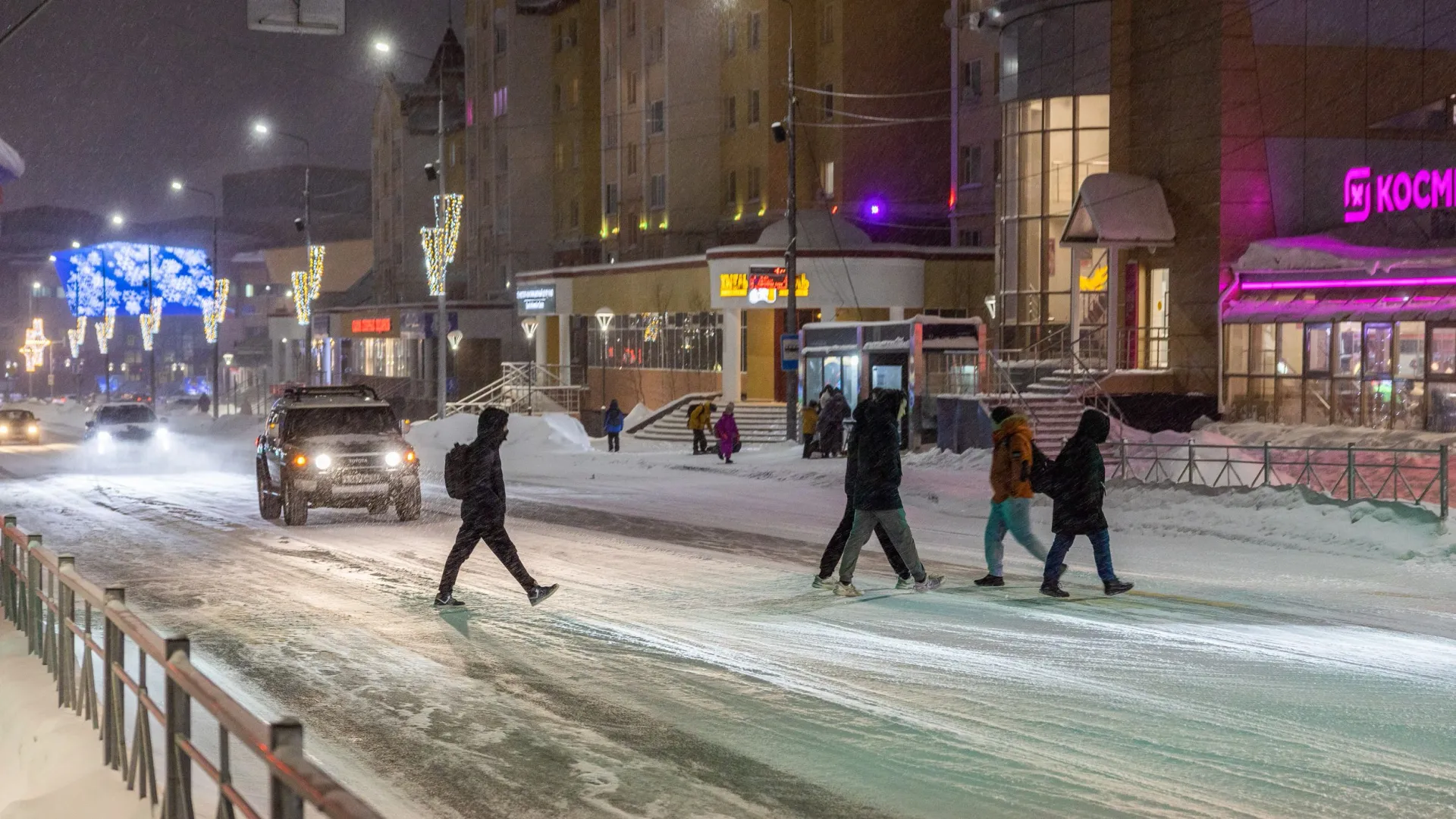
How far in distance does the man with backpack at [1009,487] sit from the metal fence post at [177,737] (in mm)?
9254

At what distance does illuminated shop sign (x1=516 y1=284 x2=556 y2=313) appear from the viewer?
61875 millimetres

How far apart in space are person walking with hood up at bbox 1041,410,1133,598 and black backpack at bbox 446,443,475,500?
500 cm

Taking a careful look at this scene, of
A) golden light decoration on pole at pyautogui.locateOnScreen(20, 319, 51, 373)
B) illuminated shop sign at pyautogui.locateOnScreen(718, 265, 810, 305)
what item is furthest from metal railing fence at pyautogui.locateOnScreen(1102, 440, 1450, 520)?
golden light decoration on pole at pyautogui.locateOnScreen(20, 319, 51, 373)

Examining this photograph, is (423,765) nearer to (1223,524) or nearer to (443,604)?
(443,604)

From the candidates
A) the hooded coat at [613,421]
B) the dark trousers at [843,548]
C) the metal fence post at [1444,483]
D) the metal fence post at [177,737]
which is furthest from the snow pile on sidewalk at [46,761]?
the hooded coat at [613,421]

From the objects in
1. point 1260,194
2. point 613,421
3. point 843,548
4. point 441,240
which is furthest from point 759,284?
point 843,548

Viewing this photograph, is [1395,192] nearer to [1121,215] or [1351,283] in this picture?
[1351,283]

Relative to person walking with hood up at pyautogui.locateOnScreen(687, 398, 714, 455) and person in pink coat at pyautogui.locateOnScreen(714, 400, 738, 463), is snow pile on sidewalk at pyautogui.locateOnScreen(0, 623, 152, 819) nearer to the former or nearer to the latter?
person in pink coat at pyautogui.locateOnScreen(714, 400, 738, 463)

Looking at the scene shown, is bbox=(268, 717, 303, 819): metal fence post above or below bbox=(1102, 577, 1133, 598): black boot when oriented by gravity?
above

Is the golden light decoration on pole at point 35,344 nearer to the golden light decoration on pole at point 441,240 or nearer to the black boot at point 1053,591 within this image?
the golden light decoration on pole at point 441,240

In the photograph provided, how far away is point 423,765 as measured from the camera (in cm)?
776

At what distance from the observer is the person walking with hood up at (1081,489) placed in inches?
511

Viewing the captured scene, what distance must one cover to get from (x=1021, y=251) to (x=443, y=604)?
2927cm

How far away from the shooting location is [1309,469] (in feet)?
75.4
